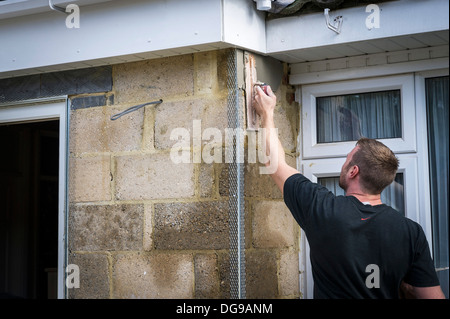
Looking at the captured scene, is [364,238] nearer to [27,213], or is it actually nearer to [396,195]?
[396,195]

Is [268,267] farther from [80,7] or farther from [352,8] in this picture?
[80,7]

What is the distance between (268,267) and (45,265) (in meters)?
3.89

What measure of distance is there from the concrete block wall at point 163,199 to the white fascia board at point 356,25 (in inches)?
13.4

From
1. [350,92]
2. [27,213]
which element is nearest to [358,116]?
[350,92]

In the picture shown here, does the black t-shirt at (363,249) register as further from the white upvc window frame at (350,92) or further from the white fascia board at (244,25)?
the white fascia board at (244,25)

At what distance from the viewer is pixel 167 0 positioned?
12.0ft

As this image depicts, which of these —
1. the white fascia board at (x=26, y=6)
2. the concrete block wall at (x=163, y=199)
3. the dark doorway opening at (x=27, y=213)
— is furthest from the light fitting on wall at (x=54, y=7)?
the dark doorway opening at (x=27, y=213)

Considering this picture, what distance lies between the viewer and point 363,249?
3.16 metres

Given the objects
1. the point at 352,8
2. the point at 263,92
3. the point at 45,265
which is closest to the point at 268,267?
the point at 263,92

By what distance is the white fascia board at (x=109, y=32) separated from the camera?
11.7 feet

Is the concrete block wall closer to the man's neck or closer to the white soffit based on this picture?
the white soffit

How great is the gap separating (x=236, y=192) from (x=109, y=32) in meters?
1.19

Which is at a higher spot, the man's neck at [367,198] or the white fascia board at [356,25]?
the white fascia board at [356,25]

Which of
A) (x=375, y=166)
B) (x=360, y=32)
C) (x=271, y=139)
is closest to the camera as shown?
(x=375, y=166)
